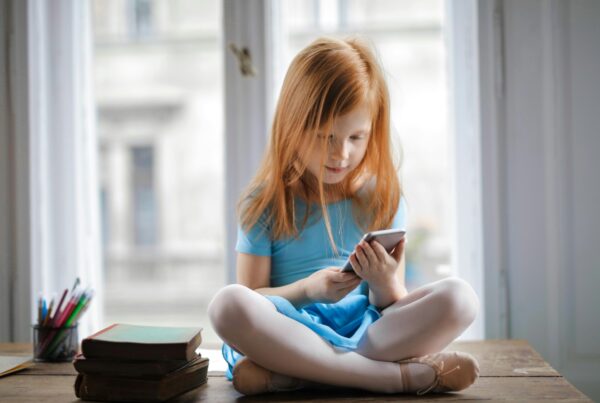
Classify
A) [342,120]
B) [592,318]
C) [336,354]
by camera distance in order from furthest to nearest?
[592,318] → [342,120] → [336,354]

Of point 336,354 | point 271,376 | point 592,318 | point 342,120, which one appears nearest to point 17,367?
point 271,376

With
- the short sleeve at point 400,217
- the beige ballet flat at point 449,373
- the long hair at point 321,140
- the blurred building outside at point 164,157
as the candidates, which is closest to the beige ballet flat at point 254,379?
the beige ballet flat at point 449,373

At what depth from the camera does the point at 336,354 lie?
1.08 meters

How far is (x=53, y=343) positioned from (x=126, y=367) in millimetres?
400

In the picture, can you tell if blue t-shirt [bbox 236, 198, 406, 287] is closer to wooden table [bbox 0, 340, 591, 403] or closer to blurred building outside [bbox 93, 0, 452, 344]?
wooden table [bbox 0, 340, 591, 403]

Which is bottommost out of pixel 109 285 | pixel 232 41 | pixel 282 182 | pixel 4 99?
pixel 109 285

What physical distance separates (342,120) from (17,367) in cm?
81

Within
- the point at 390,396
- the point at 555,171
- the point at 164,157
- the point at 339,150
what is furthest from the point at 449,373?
the point at 164,157

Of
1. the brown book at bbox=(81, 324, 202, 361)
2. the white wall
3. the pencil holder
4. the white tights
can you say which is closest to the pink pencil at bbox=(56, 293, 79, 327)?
the pencil holder

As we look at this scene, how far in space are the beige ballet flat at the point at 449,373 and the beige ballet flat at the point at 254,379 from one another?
209 millimetres

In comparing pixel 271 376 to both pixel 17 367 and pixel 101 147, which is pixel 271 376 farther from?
pixel 101 147

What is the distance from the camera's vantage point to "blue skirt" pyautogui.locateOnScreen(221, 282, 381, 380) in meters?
1.11

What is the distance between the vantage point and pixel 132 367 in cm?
105

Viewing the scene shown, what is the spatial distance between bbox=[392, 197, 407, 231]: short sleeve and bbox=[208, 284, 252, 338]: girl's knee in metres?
0.43
